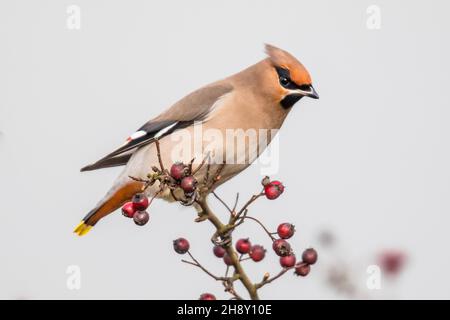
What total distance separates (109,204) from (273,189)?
150 centimetres

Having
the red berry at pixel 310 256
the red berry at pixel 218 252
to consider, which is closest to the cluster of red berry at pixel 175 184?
the red berry at pixel 218 252

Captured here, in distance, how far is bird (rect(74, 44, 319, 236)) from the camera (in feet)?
15.9

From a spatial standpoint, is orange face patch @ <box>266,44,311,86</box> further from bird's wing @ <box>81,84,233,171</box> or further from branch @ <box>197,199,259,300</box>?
branch @ <box>197,199,259,300</box>

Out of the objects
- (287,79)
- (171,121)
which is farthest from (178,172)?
(287,79)

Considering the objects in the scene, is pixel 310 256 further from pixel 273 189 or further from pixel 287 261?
pixel 273 189

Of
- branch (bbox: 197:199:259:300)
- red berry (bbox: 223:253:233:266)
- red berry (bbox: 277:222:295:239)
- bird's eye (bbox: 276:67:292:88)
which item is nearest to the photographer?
branch (bbox: 197:199:259:300)

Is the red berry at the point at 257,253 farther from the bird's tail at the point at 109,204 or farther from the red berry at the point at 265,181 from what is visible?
the bird's tail at the point at 109,204

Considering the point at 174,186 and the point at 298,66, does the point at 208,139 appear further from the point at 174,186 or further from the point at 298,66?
the point at 174,186

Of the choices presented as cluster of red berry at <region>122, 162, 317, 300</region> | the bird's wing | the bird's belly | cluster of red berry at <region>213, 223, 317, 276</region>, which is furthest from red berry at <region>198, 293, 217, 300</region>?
the bird's wing

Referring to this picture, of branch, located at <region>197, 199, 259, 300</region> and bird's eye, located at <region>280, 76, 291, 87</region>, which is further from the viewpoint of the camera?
bird's eye, located at <region>280, 76, 291, 87</region>

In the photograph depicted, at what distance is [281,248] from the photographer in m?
3.48

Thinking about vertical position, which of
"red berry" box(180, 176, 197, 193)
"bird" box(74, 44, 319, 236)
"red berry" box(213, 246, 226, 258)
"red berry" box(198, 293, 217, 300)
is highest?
"bird" box(74, 44, 319, 236)

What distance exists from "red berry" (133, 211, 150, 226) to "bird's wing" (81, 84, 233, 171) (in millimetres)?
1535
